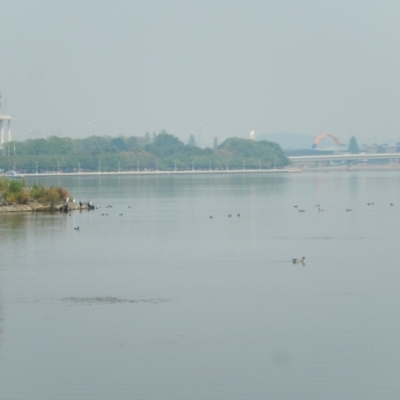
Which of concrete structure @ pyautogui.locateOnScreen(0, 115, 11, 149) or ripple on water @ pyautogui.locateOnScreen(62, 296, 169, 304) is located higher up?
concrete structure @ pyautogui.locateOnScreen(0, 115, 11, 149)

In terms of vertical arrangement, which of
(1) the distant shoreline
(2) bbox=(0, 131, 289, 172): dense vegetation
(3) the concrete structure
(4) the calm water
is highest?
(3) the concrete structure

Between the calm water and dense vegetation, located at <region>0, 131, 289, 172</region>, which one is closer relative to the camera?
the calm water

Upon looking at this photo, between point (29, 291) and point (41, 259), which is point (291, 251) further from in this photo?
point (29, 291)

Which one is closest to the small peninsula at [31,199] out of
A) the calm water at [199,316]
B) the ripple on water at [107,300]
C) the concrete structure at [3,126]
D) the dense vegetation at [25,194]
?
the dense vegetation at [25,194]

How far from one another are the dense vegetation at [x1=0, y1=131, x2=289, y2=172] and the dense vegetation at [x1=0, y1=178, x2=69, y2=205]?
98605 millimetres

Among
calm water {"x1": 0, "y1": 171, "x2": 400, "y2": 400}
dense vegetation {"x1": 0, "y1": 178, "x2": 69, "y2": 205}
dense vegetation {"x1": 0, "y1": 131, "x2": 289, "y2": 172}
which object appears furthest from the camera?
dense vegetation {"x1": 0, "y1": 131, "x2": 289, "y2": 172}

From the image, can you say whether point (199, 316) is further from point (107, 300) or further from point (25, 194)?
point (25, 194)

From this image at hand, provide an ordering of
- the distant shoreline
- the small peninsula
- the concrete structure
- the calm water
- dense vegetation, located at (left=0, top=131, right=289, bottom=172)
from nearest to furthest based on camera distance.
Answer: the calm water → the small peninsula → the distant shoreline → dense vegetation, located at (left=0, top=131, right=289, bottom=172) → the concrete structure

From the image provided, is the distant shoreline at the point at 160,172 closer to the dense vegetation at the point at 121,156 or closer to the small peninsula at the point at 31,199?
the dense vegetation at the point at 121,156

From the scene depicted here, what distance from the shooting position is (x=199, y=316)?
1856cm

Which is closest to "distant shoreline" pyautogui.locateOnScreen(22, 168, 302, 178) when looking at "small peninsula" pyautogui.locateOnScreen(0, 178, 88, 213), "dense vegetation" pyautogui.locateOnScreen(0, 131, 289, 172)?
"dense vegetation" pyautogui.locateOnScreen(0, 131, 289, 172)

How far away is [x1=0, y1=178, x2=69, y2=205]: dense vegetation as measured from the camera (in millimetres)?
47219

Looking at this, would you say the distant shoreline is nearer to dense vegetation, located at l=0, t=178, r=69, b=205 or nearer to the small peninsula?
dense vegetation, located at l=0, t=178, r=69, b=205

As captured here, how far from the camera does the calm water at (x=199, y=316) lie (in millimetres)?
14227
